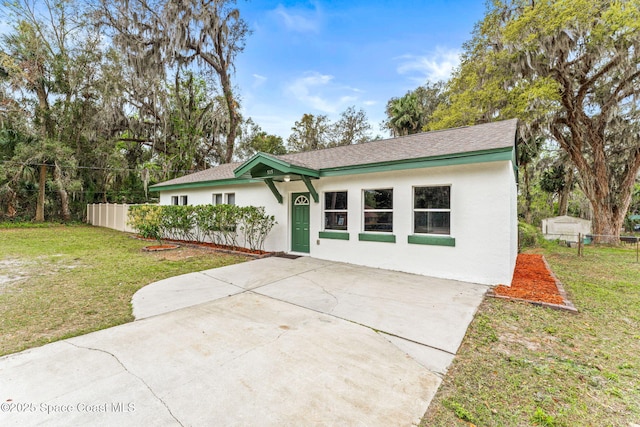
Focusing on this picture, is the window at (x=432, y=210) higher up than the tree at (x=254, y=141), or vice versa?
the tree at (x=254, y=141)

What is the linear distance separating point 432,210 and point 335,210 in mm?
2810

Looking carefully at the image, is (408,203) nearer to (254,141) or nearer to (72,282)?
(72,282)

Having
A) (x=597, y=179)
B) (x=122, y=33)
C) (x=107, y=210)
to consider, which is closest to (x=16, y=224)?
(x=107, y=210)

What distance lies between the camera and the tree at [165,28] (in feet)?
48.4

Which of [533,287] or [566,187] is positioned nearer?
[533,287]

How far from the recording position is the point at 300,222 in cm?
912

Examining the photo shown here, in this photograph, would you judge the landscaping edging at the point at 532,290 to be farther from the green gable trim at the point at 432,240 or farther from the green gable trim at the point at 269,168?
the green gable trim at the point at 269,168

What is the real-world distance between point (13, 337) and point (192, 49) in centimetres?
1755

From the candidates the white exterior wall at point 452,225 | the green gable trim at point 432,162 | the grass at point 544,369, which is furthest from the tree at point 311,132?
the grass at point 544,369

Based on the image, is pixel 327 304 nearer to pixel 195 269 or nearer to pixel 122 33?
pixel 195 269

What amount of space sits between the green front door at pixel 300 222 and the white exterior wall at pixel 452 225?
28 cm

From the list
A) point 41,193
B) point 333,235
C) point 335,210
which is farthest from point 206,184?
point 41,193

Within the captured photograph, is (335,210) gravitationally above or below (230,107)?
below

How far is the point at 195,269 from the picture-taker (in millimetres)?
7047
